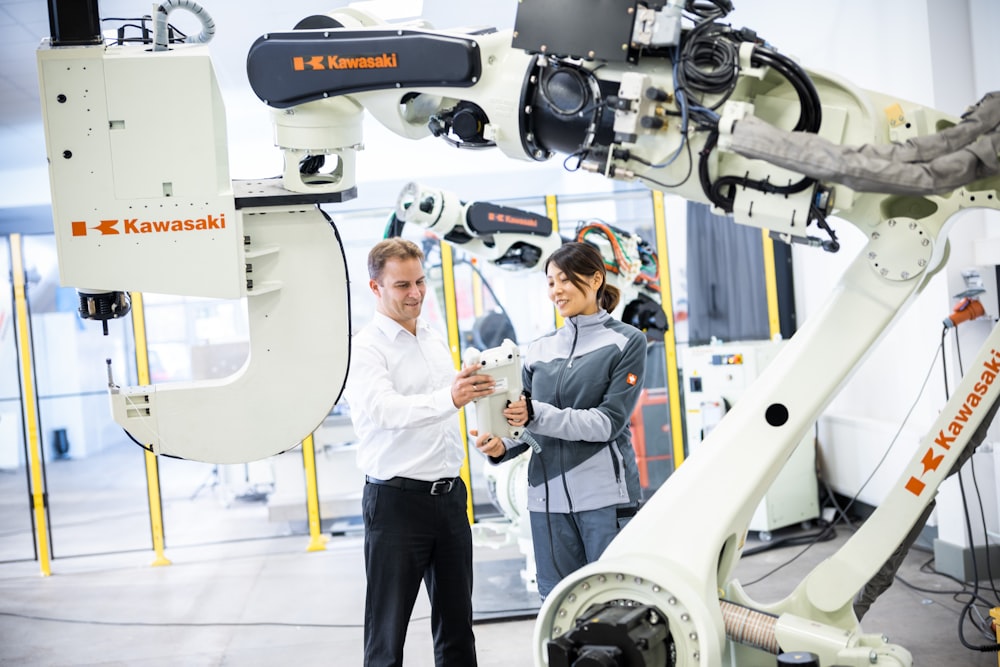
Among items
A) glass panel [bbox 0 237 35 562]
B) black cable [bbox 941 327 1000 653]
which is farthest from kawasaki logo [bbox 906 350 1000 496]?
glass panel [bbox 0 237 35 562]

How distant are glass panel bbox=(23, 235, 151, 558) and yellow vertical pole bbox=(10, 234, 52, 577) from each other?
3.01 m

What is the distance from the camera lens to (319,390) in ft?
8.18

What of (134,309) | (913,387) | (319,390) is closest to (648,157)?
(319,390)

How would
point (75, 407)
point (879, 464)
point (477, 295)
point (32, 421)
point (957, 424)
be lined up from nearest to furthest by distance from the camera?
point (957, 424) → point (879, 464) → point (32, 421) → point (477, 295) → point (75, 407)

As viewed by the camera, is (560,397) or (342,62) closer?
(342,62)

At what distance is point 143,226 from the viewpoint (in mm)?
2301

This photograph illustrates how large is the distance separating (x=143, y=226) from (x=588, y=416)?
4.93ft

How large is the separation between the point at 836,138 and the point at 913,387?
435 cm

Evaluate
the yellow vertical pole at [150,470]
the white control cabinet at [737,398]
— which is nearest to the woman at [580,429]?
the white control cabinet at [737,398]

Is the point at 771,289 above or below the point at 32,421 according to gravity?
above

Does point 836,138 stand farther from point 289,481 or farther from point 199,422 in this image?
point 289,481

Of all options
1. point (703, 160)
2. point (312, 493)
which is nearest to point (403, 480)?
point (703, 160)

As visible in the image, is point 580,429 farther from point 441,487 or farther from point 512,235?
point 512,235

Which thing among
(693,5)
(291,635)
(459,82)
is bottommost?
(291,635)
